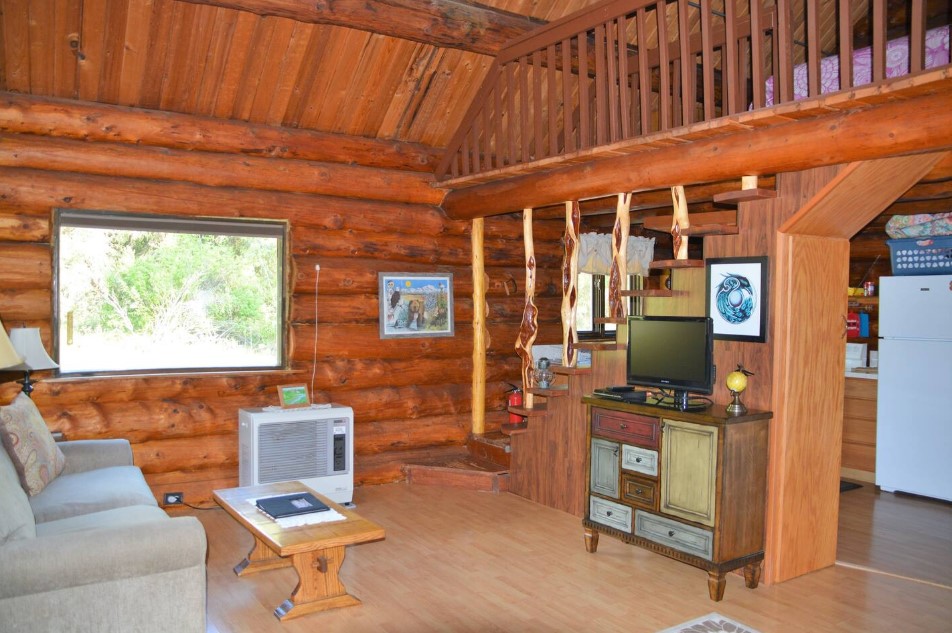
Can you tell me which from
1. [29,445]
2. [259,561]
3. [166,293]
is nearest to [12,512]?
[29,445]

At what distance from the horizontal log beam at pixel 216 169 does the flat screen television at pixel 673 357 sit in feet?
9.57

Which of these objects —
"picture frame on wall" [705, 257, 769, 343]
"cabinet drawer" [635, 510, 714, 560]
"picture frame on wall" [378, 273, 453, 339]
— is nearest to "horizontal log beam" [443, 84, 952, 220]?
"picture frame on wall" [705, 257, 769, 343]

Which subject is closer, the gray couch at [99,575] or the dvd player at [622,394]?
the gray couch at [99,575]

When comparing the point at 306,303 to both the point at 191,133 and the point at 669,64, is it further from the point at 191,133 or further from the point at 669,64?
the point at 669,64

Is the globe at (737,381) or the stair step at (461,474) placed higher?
the globe at (737,381)

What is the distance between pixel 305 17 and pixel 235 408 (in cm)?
314

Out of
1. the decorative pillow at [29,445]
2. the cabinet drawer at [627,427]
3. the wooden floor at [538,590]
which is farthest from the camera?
the cabinet drawer at [627,427]

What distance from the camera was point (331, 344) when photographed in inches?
268

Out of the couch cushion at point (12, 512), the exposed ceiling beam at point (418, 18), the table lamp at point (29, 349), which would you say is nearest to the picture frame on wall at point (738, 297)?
the exposed ceiling beam at point (418, 18)

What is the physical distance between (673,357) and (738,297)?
559mm

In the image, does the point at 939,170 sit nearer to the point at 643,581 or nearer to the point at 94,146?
the point at 643,581

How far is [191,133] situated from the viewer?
607cm

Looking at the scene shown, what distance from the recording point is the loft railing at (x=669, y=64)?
3.88m

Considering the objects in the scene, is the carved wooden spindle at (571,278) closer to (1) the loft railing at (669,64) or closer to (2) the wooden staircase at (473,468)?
(1) the loft railing at (669,64)
